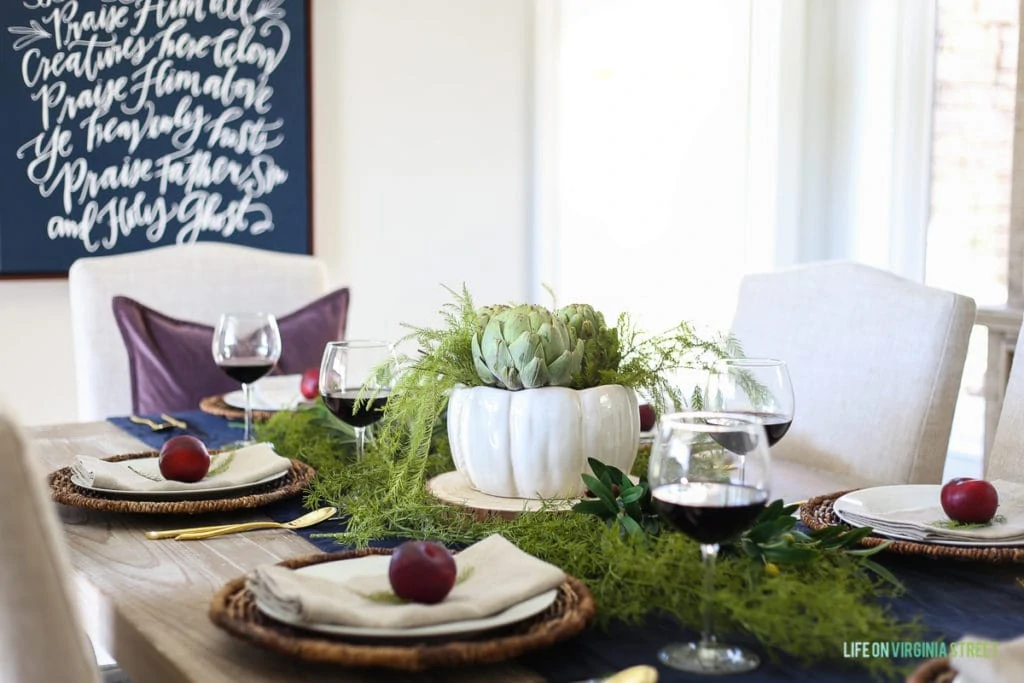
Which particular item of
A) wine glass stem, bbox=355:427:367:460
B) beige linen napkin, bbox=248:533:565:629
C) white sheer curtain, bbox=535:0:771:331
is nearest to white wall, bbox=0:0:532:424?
white sheer curtain, bbox=535:0:771:331

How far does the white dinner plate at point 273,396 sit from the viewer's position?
2145 mm

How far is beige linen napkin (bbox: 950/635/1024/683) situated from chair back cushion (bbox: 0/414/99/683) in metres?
0.61

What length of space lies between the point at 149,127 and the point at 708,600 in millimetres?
2856

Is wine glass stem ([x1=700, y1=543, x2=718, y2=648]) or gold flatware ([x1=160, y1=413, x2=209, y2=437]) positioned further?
gold flatware ([x1=160, y1=413, x2=209, y2=437])

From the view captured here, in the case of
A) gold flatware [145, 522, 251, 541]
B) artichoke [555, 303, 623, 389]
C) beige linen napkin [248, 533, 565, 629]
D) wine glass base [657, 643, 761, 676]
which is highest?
artichoke [555, 303, 623, 389]

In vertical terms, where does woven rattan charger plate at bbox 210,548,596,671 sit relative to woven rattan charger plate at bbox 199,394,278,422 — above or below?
above

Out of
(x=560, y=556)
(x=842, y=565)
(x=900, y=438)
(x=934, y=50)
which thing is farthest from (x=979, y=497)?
(x=934, y=50)

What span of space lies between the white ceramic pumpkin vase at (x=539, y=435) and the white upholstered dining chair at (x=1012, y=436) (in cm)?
67

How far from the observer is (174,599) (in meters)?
1.12

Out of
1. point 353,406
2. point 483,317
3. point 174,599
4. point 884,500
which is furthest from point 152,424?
point 884,500

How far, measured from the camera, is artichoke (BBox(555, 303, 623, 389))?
141cm

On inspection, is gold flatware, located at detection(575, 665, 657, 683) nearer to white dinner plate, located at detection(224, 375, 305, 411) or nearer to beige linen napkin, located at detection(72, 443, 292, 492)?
beige linen napkin, located at detection(72, 443, 292, 492)

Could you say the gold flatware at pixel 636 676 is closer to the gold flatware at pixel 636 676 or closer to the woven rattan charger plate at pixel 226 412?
the gold flatware at pixel 636 676

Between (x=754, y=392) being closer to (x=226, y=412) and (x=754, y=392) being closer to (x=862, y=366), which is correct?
(x=862, y=366)
